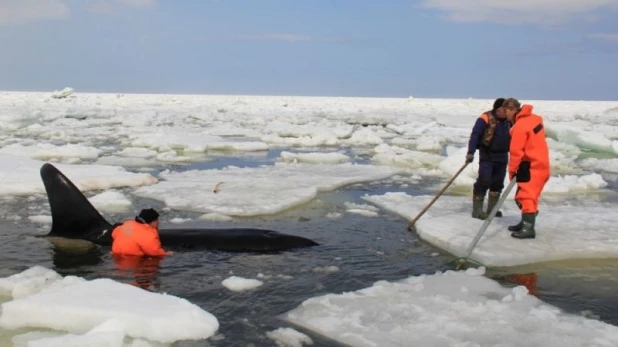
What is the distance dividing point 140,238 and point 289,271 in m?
1.65

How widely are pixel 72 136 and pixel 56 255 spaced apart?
1809 centimetres

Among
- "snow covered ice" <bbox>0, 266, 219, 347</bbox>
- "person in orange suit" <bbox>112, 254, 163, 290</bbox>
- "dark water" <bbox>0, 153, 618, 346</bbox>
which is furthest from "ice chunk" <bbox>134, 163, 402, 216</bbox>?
"snow covered ice" <bbox>0, 266, 219, 347</bbox>

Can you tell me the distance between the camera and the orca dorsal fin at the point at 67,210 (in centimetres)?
666

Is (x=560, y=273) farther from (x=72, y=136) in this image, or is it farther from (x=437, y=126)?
(x=437, y=126)

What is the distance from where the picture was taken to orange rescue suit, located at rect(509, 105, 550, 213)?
6148 mm

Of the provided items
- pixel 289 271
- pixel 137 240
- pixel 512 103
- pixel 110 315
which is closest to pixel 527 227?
pixel 512 103

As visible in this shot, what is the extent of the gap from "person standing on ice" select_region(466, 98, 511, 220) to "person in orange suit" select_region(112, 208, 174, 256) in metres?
3.90

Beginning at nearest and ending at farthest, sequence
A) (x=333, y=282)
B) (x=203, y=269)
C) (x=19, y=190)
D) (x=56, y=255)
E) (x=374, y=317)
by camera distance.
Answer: (x=374, y=317) < (x=333, y=282) < (x=203, y=269) < (x=56, y=255) < (x=19, y=190)

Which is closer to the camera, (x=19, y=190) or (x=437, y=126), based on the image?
(x=19, y=190)

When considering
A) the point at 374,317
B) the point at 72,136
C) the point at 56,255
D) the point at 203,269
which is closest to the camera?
the point at 374,317

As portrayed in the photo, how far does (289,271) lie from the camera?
5.68m

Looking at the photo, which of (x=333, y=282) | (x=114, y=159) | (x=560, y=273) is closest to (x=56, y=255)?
(x=333, y=282)

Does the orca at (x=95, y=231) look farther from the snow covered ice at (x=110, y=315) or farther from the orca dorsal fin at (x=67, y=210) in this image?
the snow covered ice at (x=110, y=315)

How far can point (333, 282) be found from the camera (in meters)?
5.35
